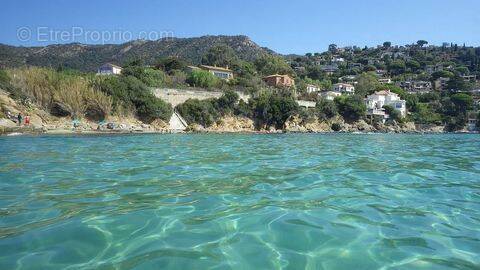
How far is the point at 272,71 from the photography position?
277 feet

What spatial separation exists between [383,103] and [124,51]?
77047 mm

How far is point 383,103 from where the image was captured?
7794 cm

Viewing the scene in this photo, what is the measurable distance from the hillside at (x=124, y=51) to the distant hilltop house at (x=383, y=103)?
49157mm

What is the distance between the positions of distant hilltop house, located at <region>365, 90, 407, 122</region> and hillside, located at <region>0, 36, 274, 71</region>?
4916cm

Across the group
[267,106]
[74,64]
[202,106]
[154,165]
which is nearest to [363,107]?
[267,106]

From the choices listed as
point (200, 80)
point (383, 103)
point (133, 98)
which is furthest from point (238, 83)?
point (383, 103)

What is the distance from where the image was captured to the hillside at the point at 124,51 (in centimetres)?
10400

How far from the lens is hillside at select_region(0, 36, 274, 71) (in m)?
104

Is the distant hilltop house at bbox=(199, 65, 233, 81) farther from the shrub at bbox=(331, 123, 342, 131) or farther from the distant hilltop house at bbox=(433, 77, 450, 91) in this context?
the distant hilltop house at bbox=(433, 77, 450, 91)

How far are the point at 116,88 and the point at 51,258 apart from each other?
40216 millimetres

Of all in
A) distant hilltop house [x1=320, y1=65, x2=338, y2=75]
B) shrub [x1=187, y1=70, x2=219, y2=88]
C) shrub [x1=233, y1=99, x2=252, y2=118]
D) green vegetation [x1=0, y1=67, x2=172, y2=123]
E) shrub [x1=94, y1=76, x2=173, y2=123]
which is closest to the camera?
green vegetation [x1=0, y1=67, x2=172, y2=123]

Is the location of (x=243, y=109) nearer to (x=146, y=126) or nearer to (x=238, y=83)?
(x=238, y=83)

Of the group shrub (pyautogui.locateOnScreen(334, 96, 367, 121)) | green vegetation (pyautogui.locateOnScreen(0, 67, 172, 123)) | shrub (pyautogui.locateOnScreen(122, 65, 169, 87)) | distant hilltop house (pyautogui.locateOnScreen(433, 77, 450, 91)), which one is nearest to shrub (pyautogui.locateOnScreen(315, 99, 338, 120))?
shrub (pyautogui.locateOnScreen(334, 96, 367, 121))

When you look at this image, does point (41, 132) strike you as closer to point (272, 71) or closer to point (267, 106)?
point (267, 106)
